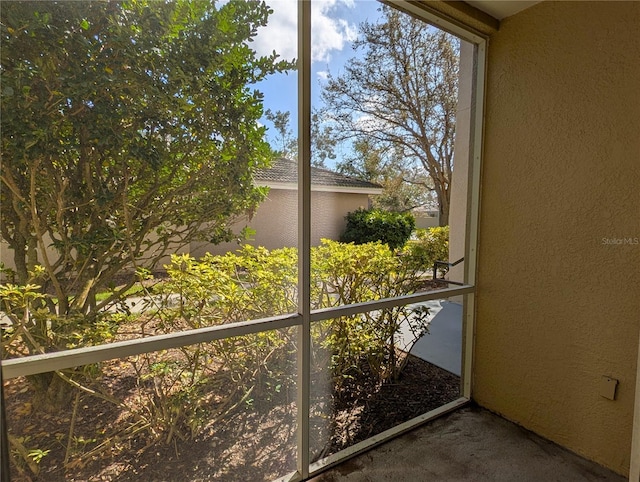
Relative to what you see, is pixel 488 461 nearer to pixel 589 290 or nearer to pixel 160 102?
pixel 589 290

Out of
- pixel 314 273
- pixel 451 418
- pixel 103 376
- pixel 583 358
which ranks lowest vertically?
pixel 451 418

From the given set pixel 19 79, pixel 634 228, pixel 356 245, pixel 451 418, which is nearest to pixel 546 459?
pixel 451 418

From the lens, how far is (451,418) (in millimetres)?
2330

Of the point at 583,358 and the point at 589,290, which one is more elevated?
the point at 589,290

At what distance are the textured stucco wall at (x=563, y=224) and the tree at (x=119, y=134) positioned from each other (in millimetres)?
1705

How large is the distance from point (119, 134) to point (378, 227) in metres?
1.45

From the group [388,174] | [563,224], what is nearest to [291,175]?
[388,174]

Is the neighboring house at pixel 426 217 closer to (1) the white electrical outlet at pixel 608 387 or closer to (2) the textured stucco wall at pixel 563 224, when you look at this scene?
(2) the textured stucco wall at pixel 563 224

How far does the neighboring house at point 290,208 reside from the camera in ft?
5.14

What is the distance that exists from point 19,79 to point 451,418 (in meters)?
2.96

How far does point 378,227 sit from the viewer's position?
2062 mm

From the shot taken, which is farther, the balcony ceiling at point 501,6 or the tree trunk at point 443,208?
the tree trunk at point 443,208

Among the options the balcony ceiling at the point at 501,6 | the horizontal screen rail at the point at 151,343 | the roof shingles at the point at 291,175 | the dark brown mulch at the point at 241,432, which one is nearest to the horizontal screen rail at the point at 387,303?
the horizontal screen rail at the point at 151,343

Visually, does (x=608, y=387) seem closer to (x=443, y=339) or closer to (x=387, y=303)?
(x=443, y=339)
